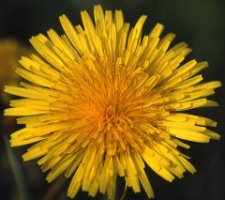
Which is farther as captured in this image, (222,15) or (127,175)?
(222,15)

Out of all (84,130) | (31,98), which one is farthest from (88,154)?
(31,98)

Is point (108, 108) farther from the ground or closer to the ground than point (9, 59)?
closer to the ground

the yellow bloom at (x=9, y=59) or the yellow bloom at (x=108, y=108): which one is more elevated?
the yellow bloom at (x=9, y=59)

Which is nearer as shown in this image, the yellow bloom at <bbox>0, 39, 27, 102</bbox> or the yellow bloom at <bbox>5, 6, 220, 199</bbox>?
the yellow bloom at <bbox>5, 6, 220, 199</bbox>

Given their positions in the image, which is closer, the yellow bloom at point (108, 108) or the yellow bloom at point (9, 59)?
the yellow bloom at point (108, 108)

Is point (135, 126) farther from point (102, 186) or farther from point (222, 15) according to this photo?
point (222, 15)

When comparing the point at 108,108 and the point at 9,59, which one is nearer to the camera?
the point at 108,108

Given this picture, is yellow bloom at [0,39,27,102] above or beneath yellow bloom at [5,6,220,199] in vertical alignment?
above

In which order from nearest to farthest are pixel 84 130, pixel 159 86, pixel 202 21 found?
pixel 84 130, pixel 159 86, pixel 202 21
